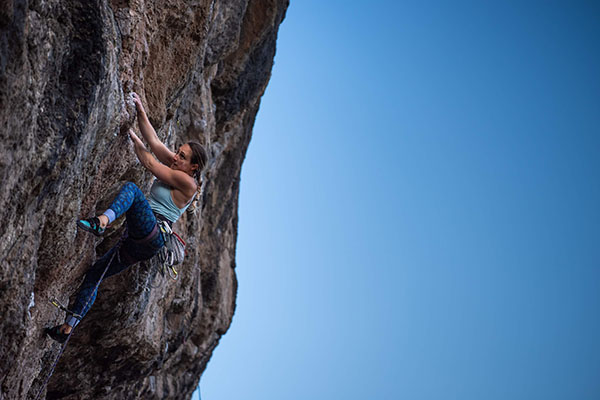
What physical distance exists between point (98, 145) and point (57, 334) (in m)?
1.95

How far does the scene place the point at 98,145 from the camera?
5.27m

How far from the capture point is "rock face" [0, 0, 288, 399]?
13.5 feet

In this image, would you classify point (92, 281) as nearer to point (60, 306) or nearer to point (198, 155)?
point (60, 306)

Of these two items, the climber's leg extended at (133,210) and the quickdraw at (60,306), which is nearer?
the climber's leg extended at (133,210)

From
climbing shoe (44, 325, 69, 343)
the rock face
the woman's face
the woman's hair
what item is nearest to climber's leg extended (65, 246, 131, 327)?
climbing shoe (44, 325, 69, 343)

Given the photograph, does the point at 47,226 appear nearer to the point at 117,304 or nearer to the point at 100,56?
the point at 100,56

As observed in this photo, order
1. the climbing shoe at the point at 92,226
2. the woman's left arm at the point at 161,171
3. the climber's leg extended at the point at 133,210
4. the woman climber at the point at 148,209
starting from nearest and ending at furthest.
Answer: the climbing shoe at the point at 92,226 → the climber's leg extended at the point at 133,210 → the woman climber at the point at 148,209 → the woman's left arm at the point at 161,171

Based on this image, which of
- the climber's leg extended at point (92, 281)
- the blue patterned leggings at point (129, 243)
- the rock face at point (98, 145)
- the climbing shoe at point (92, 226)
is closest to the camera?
the rock face at point (98, 145)

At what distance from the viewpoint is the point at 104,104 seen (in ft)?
16.4

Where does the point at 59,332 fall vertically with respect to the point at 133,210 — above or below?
below

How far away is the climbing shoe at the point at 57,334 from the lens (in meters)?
5.53

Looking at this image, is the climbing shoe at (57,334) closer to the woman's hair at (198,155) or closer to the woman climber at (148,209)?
the woman climber at (148,209)

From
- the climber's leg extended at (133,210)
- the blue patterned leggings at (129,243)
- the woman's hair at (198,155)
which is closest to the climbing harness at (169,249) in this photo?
the blue patterned leggings at (129,243)

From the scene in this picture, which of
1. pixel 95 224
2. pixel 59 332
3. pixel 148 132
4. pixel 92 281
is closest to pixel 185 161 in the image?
pixel 148 132
